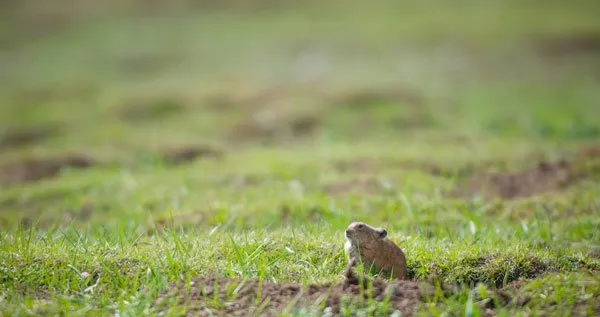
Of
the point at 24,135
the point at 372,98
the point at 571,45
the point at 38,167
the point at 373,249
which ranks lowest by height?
the point at 38,167

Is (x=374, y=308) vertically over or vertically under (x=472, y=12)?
under

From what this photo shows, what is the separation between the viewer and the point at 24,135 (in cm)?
1057

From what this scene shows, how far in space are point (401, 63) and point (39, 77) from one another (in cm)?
691

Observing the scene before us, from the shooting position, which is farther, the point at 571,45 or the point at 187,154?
the point at 571,45

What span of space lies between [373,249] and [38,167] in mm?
5709

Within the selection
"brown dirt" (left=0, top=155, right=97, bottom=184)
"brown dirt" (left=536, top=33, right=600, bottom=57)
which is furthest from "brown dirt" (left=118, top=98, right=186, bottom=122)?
"brown dirt" (left=536, top=33, right=600, bottom=57)

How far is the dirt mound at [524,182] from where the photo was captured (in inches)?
270

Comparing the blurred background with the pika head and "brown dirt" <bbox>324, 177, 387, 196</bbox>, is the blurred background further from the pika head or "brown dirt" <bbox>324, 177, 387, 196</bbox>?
the pika head

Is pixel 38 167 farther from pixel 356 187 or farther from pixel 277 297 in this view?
pixel 277 297

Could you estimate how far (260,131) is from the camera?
35.0 feet

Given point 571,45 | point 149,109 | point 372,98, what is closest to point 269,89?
point 372,98

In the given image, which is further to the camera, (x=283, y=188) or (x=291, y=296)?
(x=283, y=188)

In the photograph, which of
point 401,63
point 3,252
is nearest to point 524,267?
point 3,252

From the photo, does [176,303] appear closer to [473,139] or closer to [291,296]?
[291,296]
